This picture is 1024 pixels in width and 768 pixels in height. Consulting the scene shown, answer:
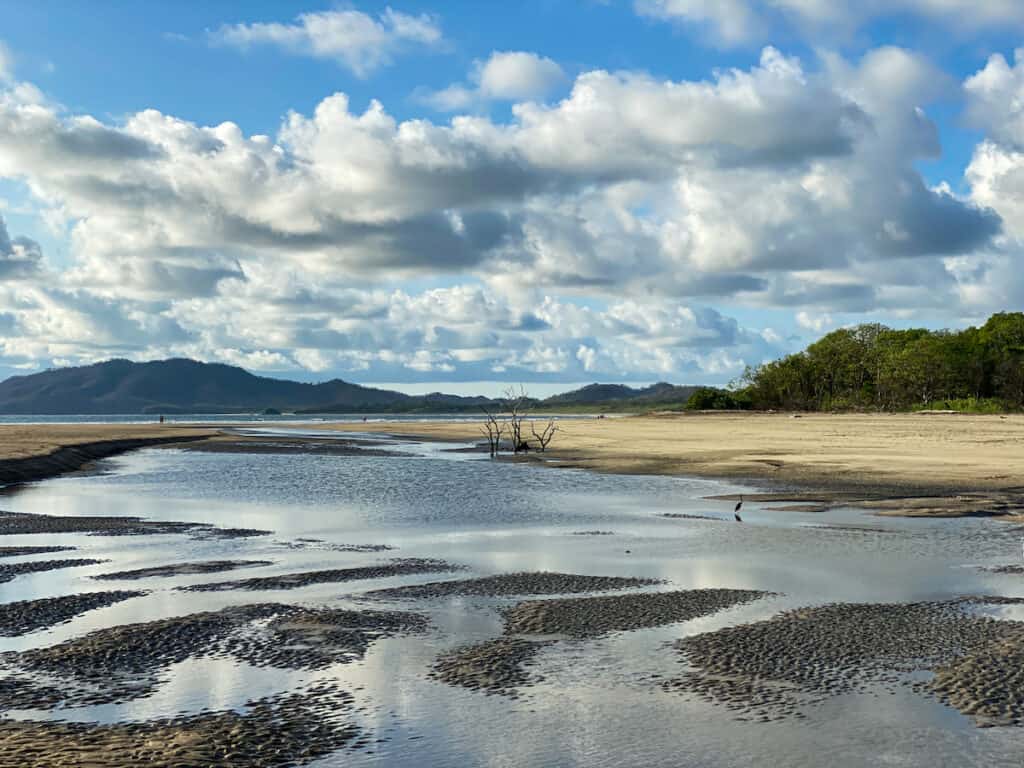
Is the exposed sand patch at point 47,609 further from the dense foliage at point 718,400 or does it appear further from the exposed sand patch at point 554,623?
the dense foliage at point 718,400

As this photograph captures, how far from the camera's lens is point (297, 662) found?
485 inches

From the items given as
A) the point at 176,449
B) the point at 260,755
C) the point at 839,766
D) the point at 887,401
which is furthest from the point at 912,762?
the point at 887,401

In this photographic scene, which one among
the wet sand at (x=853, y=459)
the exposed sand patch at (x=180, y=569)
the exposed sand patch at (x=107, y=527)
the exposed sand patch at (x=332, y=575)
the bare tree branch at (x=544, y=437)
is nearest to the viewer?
the exposed sand patch at (x=332, y=575)

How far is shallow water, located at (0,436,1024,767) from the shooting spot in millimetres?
9398

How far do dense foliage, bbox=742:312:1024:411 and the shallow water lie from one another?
291ft

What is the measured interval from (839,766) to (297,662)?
6.73 m

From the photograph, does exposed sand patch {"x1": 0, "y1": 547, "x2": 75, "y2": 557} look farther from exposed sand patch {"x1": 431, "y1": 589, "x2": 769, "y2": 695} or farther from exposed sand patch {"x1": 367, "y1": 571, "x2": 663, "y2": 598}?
exposed sand patch {"x1": 431, "y1": 589, "x2": 769, "y2": 695}

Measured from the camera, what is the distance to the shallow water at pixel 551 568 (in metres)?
9.40

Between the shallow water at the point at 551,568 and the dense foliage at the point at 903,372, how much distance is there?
291ft

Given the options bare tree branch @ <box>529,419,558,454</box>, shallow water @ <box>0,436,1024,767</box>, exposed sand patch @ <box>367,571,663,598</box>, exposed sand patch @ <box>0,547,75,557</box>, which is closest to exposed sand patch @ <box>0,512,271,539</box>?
shallow water @ <box>0,436,1024,767</box>

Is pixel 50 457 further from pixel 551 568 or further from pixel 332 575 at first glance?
pixel 551 568

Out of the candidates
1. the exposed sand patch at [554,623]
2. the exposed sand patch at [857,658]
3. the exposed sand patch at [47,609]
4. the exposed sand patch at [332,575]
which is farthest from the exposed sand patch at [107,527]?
the exposed sand patch at [857,658]

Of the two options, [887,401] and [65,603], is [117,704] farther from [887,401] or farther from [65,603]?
[887,401]

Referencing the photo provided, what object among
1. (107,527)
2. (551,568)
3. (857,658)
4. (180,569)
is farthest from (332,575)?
(107,527)
